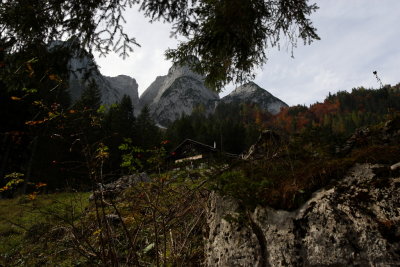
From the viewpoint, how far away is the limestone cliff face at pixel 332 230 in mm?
1826

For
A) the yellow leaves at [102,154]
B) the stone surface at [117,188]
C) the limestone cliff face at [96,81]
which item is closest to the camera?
the stone surface at [117,188]

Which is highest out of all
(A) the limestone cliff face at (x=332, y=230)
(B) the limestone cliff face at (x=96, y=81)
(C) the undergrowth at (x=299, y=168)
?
(B) the limestone cliff face at (x=96, y=81)

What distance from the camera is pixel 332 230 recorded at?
6.53ft

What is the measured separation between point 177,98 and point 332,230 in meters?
178

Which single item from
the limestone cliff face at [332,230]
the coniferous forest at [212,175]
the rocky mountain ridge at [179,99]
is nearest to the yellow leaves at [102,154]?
the coniferous forest at [212,175]

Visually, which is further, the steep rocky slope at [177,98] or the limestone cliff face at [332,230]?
the steep rocky slope at [177,98]

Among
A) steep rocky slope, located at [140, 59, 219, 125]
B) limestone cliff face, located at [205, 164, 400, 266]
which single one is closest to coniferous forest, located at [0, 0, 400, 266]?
limestone cliff face, located at [205, 164, 400, 266]

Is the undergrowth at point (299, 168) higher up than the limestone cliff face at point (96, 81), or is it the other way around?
the limestone cliff face at point (96, 81)

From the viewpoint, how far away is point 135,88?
189 metres

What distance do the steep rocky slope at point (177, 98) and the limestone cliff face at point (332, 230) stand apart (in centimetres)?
16608

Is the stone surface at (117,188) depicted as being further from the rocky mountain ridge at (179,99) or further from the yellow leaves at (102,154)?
the rocky mountain ridge at (179,99)

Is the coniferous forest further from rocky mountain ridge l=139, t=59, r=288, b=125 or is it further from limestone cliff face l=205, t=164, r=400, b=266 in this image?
rocky mountain ridge l=139, t=59, r=288, b=125

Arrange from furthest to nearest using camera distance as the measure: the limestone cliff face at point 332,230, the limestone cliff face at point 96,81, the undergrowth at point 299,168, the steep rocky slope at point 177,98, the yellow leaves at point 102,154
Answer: the steep rocky slope at point 177,98 → the limestone cliff face at point 96,81 → the yellow leaves at point 102,154 → the undergrowth at point 299,168 → the limestone cliff face at point 332,230

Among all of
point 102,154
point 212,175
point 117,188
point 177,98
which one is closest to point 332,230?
point 212,175
